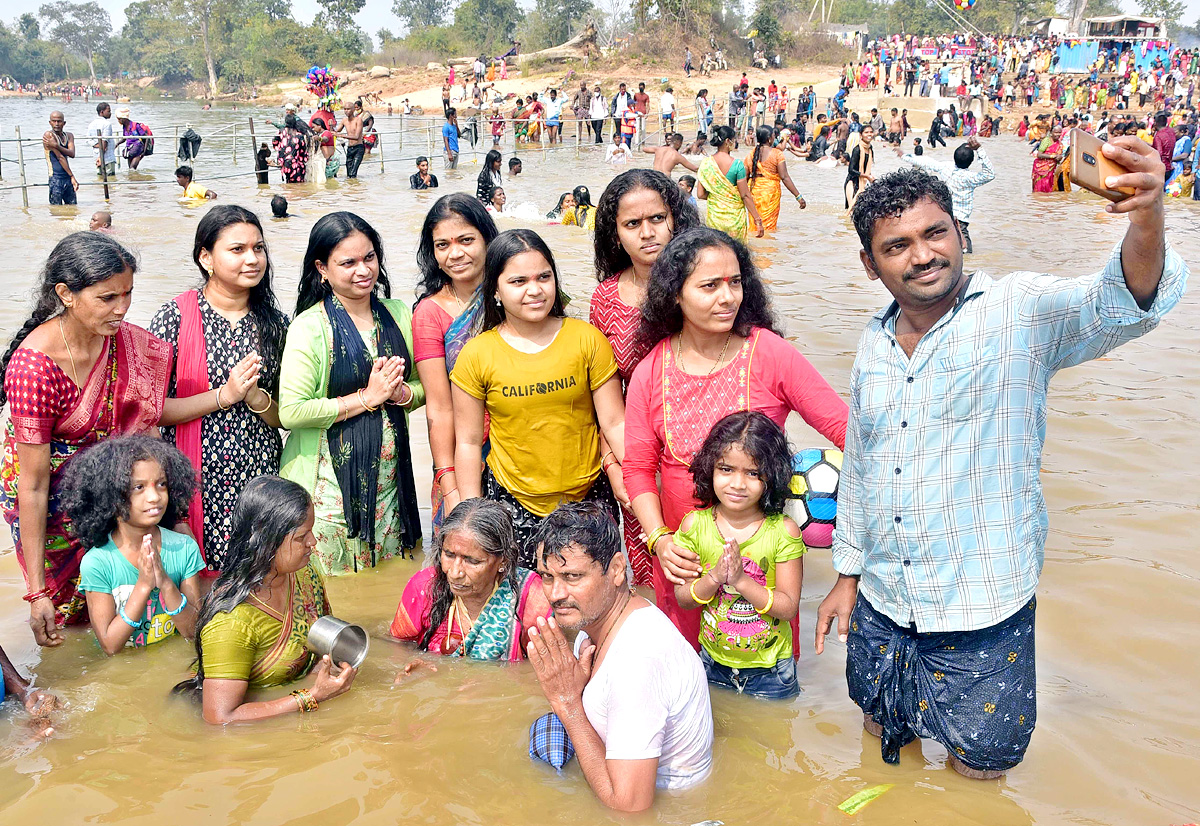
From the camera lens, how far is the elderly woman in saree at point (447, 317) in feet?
12.9

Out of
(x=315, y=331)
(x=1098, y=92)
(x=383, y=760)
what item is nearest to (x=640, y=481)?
(x=383, y=760)

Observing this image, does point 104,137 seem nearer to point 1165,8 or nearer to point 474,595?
point 474,595

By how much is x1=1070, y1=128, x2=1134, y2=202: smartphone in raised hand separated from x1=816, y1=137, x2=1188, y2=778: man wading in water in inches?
10.8

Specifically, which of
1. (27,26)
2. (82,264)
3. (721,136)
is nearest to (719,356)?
(82,264)

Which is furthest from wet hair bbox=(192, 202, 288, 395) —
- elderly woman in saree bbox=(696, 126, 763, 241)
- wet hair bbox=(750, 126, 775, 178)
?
wet hair bbox=(750, 126, 775, 178)

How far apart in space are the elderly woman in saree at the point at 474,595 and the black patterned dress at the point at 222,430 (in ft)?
3.03

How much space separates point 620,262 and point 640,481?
1040 mm

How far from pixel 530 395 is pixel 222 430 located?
138 cm

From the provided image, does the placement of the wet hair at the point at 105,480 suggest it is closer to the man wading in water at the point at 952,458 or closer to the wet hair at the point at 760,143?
the man wading in water at the point at 952,458

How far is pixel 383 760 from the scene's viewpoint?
3.29 m

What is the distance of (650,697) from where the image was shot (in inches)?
102

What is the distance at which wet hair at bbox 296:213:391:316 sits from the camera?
395 cm

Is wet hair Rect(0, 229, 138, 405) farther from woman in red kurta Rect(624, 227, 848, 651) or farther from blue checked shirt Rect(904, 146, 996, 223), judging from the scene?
blue checked shirt Rect(904, 146, 996, 223)

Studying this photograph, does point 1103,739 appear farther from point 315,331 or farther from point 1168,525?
point 315,331
